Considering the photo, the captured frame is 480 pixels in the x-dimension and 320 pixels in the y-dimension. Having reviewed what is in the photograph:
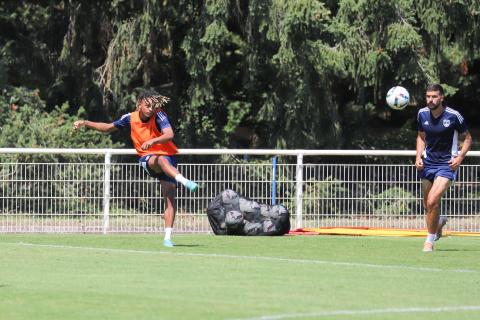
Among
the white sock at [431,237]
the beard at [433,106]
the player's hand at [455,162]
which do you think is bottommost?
the white sock at [431,237]

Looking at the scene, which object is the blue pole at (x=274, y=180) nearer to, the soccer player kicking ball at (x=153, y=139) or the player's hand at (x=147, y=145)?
the soccer player kicking ball at (x=153, y=139)

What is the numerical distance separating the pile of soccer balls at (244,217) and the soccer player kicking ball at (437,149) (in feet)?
13.2

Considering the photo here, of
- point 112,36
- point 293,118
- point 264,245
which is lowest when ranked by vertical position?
point 264,245

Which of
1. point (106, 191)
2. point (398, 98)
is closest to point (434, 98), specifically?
point (398, 98)

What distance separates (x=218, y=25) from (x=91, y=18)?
12.3 ft

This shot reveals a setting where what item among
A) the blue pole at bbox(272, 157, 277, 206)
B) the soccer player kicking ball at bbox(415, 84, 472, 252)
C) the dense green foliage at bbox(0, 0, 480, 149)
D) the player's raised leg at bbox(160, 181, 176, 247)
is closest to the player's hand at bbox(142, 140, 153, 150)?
the player's raised leg at bbox(160, 181, 176, 247)

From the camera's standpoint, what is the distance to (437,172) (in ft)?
51.8

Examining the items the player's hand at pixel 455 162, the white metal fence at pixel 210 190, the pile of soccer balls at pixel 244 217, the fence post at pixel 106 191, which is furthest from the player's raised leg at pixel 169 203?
the fence post at pixel 106 191

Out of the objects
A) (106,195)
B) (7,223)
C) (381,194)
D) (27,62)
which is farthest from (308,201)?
(27,62)

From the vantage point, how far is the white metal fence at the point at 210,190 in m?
21.0

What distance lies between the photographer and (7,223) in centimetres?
2078

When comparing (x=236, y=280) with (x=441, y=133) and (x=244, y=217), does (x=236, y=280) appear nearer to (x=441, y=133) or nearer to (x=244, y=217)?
(x=441, y=133)

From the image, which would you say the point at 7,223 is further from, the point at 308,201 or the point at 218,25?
the point at 218,25

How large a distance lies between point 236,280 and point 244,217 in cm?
786
